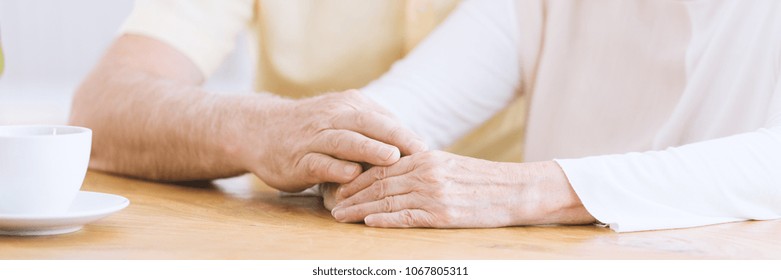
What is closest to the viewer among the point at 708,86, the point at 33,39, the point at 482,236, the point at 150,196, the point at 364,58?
the point at 482,236

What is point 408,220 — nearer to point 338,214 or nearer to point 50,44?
point 338,214

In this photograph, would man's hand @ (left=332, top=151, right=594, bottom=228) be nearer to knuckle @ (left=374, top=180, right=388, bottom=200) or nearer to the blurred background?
knuckle @ (left=374, top=180, right=388, bottom=200)

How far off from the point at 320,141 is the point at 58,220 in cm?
32

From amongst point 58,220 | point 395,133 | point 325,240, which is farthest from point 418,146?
point 58,220

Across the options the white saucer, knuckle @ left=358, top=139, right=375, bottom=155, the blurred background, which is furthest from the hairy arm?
the blurred background

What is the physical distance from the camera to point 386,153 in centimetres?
101

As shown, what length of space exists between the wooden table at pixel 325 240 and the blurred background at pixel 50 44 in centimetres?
376

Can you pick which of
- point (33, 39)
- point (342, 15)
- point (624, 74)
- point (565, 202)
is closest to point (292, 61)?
point (342, 15)

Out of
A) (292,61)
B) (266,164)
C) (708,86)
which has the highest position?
(292,61)

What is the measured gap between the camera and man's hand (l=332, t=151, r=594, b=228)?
948 mm

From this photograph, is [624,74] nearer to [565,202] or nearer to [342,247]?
[565,202]

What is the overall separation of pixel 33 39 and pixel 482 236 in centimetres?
424

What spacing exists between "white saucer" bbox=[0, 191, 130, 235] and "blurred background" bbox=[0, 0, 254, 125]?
3.80m

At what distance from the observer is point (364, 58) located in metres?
1.70
